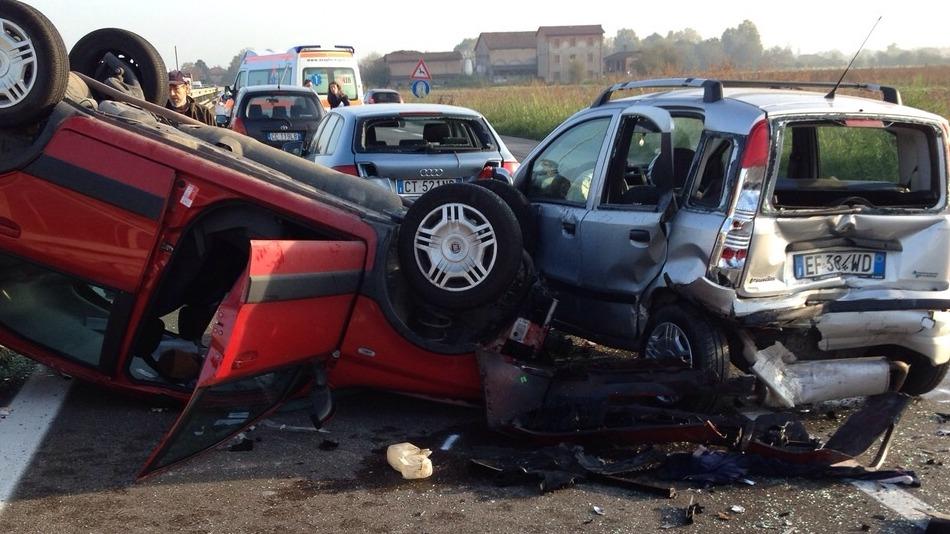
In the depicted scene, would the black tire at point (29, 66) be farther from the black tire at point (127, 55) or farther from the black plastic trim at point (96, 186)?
the black tire at point (127, 55)

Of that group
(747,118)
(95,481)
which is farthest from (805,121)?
(95,481)

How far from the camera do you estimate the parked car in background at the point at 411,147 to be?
9305 mm

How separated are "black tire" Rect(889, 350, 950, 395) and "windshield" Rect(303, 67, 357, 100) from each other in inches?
742

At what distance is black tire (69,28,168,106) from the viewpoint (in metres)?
7.36

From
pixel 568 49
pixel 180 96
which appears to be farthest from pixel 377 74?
pixel 180 96

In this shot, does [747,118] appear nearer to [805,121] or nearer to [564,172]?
[805,121]

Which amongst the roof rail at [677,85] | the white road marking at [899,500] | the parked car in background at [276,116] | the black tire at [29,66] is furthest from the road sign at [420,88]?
the white road marking at [899,500]

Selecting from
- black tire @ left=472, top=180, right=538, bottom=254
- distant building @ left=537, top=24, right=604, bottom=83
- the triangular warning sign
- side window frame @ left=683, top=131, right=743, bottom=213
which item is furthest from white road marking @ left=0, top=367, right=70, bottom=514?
distant building @ left=537, top=24, right=604, bottom=83

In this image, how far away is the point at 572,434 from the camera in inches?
197

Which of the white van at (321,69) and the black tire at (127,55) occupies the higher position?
the black tire at (127,55)

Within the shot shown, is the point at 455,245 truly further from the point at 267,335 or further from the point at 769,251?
the point at 769,251

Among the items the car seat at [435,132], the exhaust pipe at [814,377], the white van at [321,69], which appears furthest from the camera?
the white van at [321,69]

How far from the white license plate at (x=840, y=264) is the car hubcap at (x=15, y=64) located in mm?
4088

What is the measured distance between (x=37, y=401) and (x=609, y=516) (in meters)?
3.49
